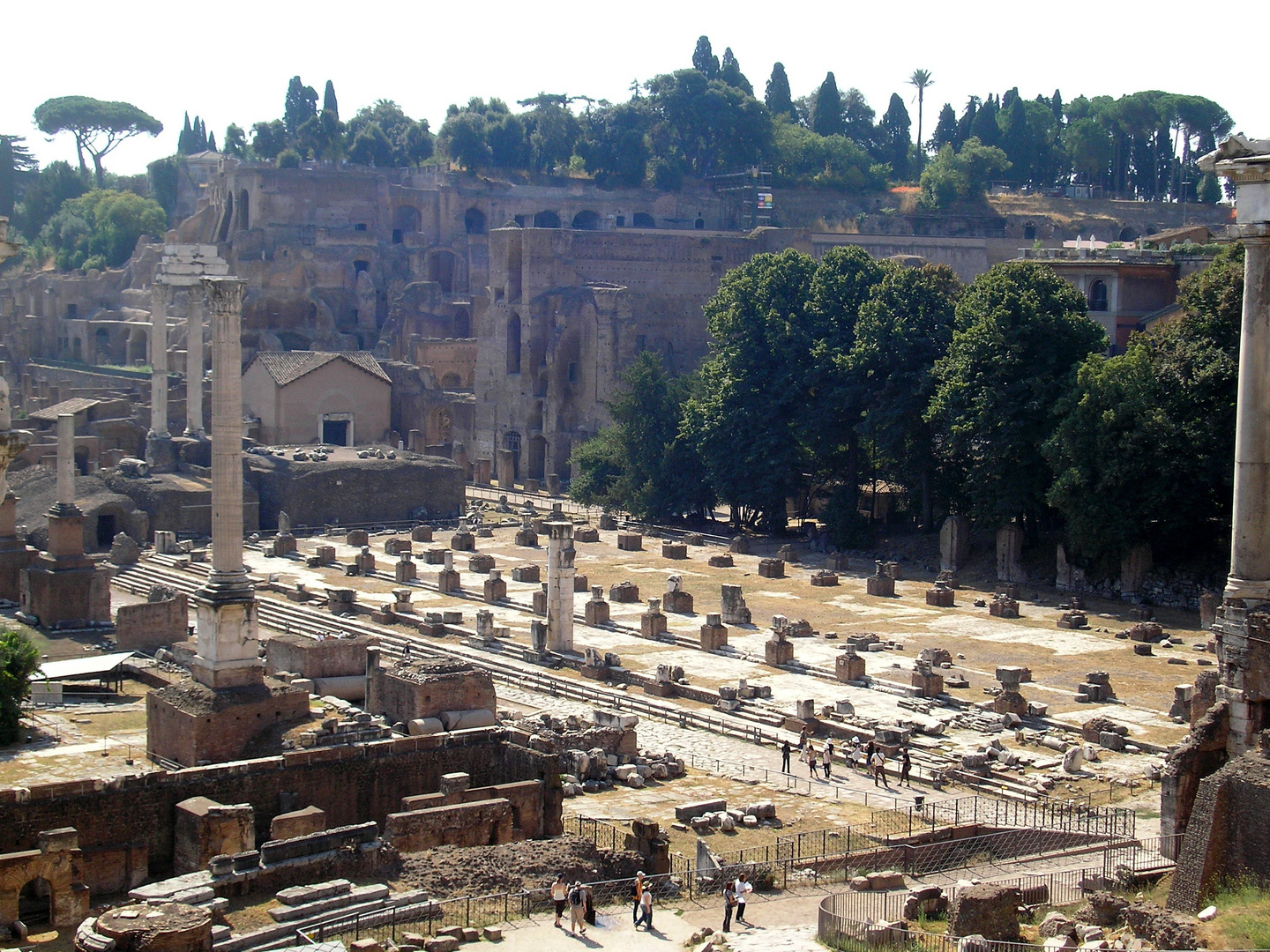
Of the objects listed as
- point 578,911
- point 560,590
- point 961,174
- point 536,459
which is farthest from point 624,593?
point 961,174

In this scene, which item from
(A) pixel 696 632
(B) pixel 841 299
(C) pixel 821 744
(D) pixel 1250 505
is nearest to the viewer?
(D) pixel 1250 505

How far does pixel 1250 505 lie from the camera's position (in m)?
20.5

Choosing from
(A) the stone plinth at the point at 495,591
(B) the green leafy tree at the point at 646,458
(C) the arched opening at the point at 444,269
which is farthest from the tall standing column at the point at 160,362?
(C) the arched opening at the point at 444,269

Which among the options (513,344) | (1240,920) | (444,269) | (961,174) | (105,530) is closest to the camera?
(1240,920)

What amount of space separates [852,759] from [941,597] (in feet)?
50.9

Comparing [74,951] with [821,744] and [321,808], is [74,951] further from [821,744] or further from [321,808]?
[821,744]

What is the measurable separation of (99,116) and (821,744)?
99004mm

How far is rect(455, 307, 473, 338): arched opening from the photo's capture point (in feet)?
269

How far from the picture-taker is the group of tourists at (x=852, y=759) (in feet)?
85.8

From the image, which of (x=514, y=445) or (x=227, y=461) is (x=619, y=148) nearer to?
(x=514, y=445)

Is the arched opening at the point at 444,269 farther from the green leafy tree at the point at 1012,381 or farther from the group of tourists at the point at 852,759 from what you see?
the group of tourists at the point at 852,759

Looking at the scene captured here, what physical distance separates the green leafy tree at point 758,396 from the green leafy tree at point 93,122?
71.5 meters

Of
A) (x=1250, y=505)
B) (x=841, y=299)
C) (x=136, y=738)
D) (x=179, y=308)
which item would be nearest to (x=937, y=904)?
(x=1250, y=505)

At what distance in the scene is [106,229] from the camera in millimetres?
95875
